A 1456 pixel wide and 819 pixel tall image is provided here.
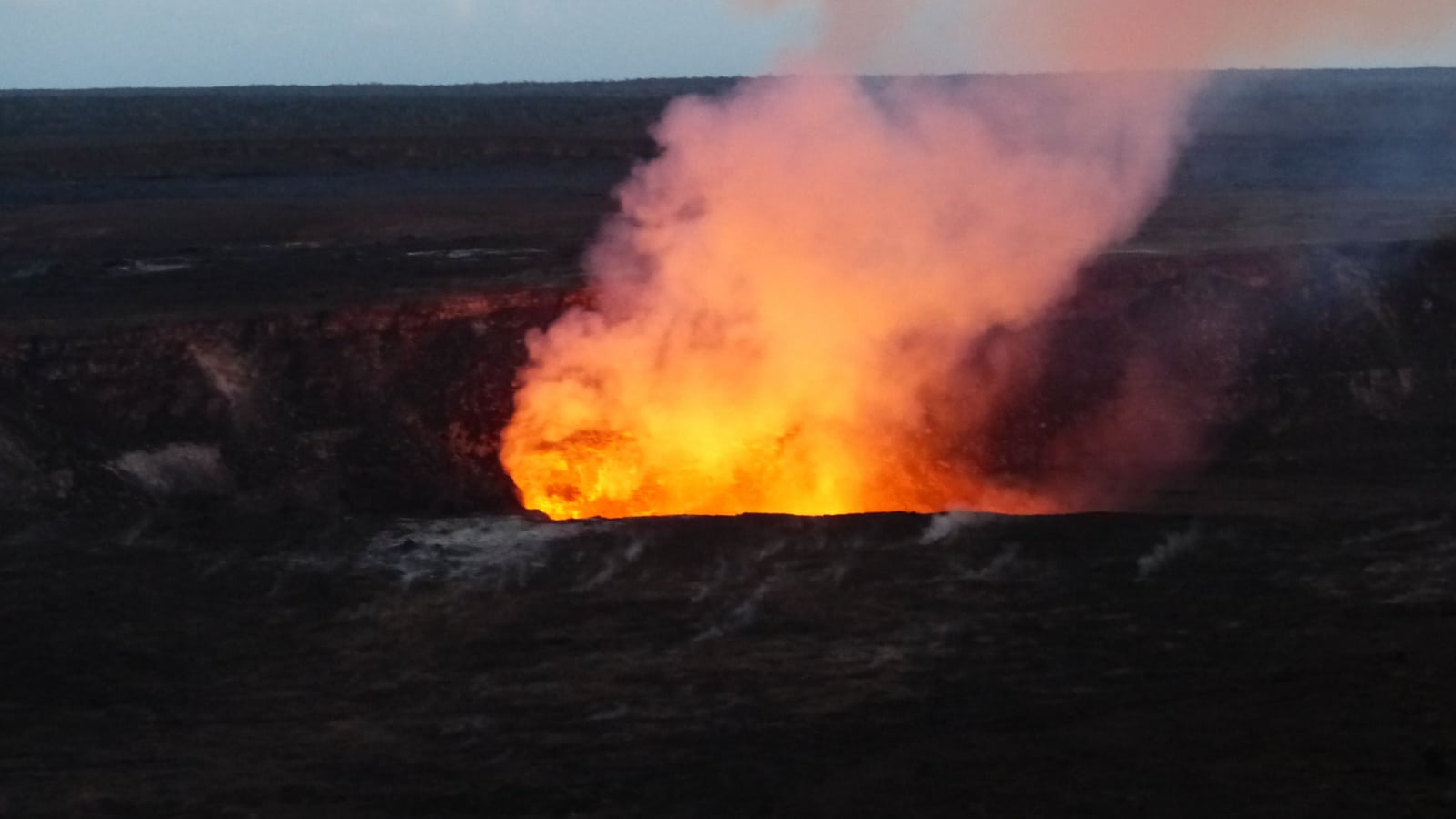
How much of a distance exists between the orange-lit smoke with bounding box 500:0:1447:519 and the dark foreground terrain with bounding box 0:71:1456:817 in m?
0.81

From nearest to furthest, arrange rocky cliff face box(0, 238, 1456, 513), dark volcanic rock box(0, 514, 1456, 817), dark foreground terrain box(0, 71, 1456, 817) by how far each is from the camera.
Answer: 1. dark volcanic rock box(0, 514, 1456, 817)
2. dark foreground terrain box(0, 71, 1456, 817)
3. rocky cliff face box(0, 238, 1456, 513)

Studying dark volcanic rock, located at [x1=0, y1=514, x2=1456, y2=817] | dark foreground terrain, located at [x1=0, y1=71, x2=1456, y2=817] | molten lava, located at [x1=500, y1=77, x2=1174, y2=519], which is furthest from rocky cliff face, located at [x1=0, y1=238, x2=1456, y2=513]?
dark volcanic rock, located at [x1=0, y1=514, x2=1456, y2=817]

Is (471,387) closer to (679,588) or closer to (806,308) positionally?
(806,308)

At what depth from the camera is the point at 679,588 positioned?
37.5 feet

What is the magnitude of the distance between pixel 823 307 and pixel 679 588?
20.4ft

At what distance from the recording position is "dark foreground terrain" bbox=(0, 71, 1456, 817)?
8367 mm

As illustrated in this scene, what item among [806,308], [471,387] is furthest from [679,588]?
[471,387]

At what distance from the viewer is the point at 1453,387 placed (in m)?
19.5

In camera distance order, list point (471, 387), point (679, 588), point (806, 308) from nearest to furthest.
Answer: point (679, 588)
point (806, 308)
point (471, 387)

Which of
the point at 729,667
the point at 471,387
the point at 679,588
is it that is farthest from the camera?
the point at 471,387

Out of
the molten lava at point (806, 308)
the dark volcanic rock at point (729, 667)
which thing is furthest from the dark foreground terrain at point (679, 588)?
the molten lava at point (806, 308)

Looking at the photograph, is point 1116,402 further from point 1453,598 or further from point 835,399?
point 1453,598

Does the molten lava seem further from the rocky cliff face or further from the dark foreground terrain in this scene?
the dark foreground terrain

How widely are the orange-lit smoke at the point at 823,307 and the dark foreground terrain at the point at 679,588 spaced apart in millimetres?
806
